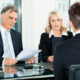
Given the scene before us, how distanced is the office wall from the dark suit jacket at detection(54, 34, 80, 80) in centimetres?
265

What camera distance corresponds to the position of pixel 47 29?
3.05 meters

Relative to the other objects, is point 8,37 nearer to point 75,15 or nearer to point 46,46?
point 46,46

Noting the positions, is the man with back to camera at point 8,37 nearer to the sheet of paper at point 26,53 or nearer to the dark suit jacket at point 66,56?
the sheet of paper at point 26,53

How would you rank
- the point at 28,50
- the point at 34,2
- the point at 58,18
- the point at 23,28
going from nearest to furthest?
the point at 28,50
the point at 58,18
the point at 34,2
the point at 23,28

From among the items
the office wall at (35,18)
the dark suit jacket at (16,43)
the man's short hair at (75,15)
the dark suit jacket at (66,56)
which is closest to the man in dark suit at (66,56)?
the dark suit jacket at (66,56)

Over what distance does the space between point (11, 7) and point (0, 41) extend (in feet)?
1.97

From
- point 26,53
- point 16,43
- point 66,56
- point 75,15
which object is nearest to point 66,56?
point 66,56

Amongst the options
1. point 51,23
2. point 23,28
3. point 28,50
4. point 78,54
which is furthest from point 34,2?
point 78,54

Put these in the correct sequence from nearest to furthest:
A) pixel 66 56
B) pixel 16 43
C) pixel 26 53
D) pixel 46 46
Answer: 1. pixel 66 56
2. pixel 26 53
3. pixel 16 43
4. pixel 46 46

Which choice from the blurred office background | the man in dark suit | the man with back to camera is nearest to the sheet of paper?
the man with back to camera

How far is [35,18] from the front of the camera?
3873 millimetres

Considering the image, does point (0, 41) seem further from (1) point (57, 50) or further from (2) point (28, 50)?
(1) point (57, 50)

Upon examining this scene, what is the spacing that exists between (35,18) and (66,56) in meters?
2.75

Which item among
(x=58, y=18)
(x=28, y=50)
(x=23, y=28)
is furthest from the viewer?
(x=23, y=28)
